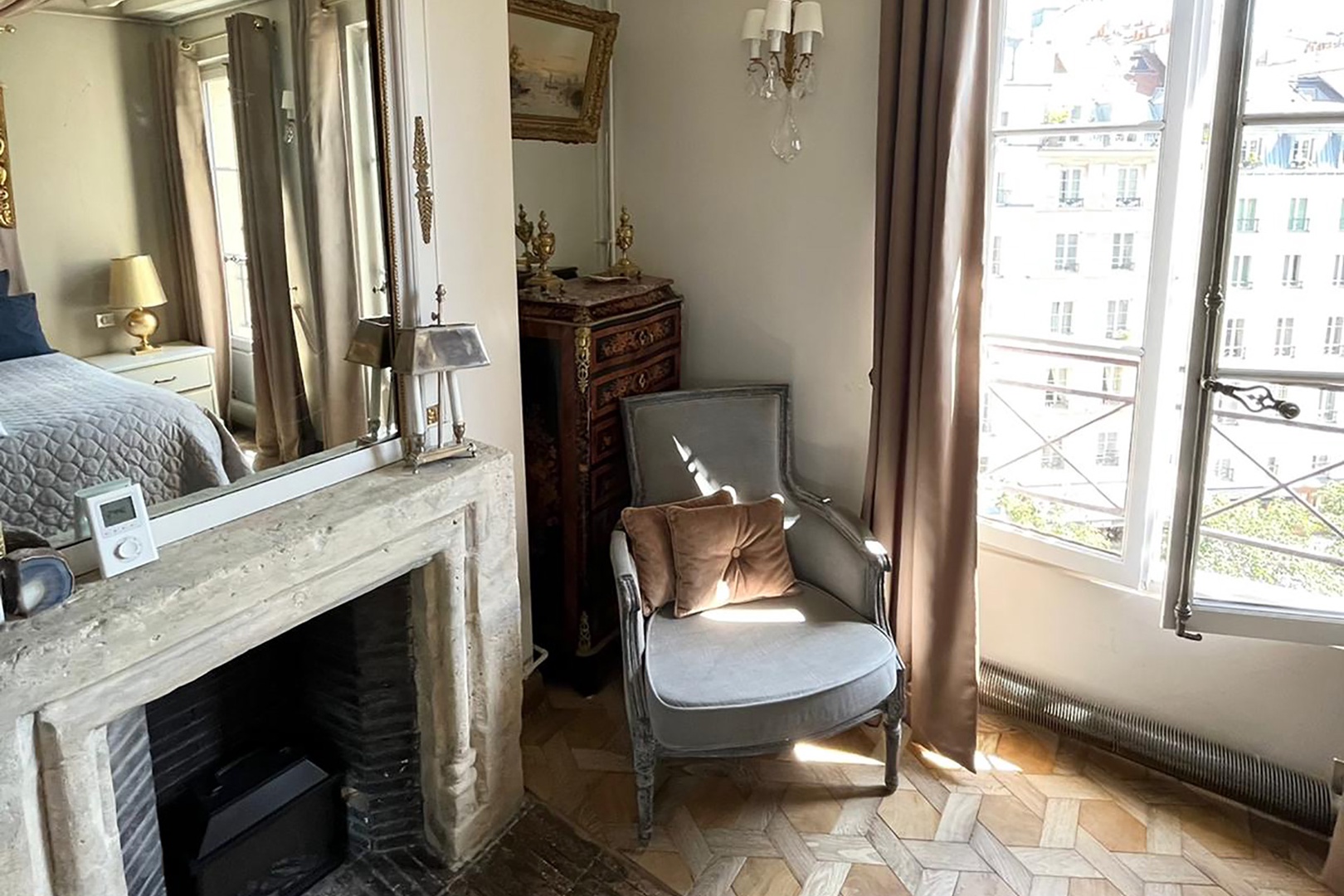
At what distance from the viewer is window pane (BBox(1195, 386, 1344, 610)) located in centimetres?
213

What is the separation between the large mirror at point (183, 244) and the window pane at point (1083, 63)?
1.52 m

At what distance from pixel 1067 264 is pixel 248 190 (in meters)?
1.89

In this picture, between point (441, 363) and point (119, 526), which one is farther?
point (441, 363)

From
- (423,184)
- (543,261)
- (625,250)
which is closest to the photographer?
(423,184)

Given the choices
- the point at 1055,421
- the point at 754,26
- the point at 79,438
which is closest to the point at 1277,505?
the point at 1055,421

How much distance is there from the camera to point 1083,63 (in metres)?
2.41

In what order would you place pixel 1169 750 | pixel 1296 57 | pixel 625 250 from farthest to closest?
pixel 625 250 < pixel 1169 750 < pixel 1296 57

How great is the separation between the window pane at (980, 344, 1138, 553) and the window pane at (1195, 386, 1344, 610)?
306 millimetres

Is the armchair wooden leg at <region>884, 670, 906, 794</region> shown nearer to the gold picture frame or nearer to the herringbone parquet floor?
the herringbone parquet floor

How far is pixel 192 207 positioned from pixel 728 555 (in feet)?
4.95

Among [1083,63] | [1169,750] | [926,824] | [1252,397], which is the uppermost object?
[1083,63]

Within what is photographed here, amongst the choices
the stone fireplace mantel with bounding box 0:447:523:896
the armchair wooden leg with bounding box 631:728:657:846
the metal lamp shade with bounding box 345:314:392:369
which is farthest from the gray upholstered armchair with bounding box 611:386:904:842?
the metal lamp shade with bounding box 345:314:392:369

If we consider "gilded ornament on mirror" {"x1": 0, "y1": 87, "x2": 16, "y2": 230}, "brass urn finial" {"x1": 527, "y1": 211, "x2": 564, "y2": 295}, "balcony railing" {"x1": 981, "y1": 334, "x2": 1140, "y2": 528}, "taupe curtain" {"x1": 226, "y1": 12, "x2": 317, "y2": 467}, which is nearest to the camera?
"gilded ornament on mirror" {"x1": 0, "y1": 87, "x2": 16, "y2": 230}

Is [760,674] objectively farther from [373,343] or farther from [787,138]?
[787,138]
